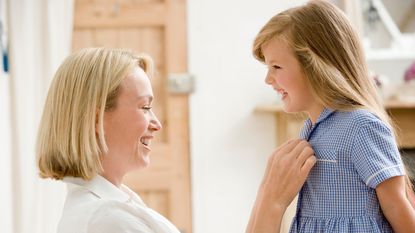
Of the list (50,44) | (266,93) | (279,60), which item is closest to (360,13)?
(266,93)

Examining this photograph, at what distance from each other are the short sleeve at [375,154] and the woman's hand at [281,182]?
0.33ft

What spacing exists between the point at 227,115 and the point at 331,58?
244 centimetres

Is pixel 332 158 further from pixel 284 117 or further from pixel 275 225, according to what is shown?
pixel 284 117

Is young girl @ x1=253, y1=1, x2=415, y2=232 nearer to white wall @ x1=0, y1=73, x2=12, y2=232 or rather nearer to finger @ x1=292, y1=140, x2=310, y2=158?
finger @ x1=292, y1=140, x2=310, y2=158

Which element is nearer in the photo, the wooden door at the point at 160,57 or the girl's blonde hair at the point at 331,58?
the girl's blonde hair at the point at 331,58

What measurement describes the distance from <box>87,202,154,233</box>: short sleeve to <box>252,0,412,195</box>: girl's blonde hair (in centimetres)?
43

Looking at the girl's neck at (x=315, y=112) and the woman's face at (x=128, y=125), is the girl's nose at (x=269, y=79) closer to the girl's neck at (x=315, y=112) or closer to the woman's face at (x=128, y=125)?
the girl's neck at (x=315, y=112)

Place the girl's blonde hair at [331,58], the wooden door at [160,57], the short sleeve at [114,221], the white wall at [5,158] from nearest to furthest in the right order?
the short sleeve at [114,221] < the girl's blonde hair at [331,58] < the white wall at [5,158] < the wooden door at [160,57]

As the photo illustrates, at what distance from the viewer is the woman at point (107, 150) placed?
1339 millimetres

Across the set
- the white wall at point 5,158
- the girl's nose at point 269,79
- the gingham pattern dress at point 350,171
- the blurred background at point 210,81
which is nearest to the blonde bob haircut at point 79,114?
the girl's nose at point 269,79

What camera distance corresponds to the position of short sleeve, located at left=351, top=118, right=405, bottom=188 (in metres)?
1.34

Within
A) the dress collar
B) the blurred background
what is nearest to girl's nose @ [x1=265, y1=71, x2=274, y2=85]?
the dress collar

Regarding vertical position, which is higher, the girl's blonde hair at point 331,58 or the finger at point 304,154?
the girl's blonde hair at point 331,58

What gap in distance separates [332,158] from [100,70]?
0.48 meters
